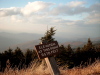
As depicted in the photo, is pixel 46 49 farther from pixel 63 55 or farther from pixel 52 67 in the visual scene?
pixel 63 55

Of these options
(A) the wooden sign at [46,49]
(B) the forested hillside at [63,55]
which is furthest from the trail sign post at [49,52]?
(B) the forested hillside at [63,55]

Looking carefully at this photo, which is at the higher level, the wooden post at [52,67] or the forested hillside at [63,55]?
the wooden post at [52,67]

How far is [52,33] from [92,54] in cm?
1477

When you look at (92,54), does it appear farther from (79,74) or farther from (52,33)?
(79,74)

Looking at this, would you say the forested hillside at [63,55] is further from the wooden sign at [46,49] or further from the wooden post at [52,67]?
the wooden post at [52,67]

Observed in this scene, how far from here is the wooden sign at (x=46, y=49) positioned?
3.49 m

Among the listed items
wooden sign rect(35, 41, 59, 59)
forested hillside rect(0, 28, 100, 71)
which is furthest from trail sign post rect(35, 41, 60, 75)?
forested hillside rect(0, 28, 100, 71)

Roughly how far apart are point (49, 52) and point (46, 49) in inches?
4.3

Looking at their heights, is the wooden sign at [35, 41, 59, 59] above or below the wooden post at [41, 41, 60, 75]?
above

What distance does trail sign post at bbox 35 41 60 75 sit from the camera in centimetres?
Result: 352

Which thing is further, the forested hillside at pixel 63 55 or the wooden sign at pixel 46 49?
the forested hillside at pixel 63 55

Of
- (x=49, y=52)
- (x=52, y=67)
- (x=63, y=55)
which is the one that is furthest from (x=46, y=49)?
(x=63, y=55)

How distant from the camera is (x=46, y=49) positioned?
11.8 feet

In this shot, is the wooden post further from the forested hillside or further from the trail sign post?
the forested hillside
